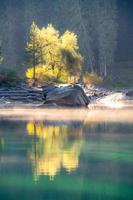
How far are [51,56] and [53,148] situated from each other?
54002 mm

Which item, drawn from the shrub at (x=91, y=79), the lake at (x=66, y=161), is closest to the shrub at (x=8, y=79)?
the shrub at (x=91, y=79)

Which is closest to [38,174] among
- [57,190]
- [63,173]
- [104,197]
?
[63,173]

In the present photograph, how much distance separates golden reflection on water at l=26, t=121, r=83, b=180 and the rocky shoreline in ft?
67.2

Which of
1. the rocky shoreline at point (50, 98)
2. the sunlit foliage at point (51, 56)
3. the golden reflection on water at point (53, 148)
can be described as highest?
the sunlit foliage at point (51, 56)

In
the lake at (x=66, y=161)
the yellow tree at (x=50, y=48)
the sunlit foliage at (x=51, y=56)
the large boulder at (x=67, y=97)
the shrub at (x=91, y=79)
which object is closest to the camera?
the lake at (x=66, y=161)

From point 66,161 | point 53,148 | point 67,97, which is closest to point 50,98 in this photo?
point 67,97

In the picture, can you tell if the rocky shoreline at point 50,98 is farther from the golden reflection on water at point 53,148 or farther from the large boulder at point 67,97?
the golden reflection on water at point 53,148

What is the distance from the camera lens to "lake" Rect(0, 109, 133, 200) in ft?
55.7

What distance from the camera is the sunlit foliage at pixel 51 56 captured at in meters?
77.5

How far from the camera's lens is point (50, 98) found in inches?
2319

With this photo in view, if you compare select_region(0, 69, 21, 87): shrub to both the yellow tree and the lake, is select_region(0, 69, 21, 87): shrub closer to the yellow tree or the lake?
the yellow tree

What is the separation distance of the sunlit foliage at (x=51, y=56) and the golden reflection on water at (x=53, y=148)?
40761mm

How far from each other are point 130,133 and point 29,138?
237 inches

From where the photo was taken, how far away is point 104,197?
16250mm
